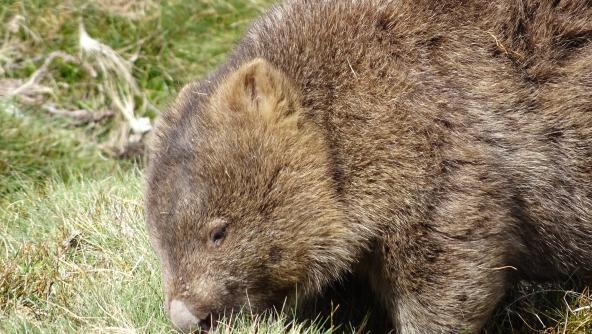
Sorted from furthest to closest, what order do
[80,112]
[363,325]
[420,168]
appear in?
[80,112], [363,325], [420,168]

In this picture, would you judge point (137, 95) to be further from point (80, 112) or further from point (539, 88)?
point (539, 88)

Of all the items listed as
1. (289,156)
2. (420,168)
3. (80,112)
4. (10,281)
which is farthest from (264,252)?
(80,112)

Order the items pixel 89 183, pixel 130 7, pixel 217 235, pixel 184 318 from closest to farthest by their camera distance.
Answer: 1. pixel 184 318
2. pixel 217 235
3. pixel 89 183
4. pixel 130 7

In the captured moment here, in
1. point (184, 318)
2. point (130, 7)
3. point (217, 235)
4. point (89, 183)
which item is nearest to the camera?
point (184, 318)

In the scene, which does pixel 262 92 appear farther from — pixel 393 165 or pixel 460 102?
pixel 460 102

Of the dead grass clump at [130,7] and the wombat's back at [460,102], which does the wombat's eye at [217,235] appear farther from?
the dead grass clump at [130,7]

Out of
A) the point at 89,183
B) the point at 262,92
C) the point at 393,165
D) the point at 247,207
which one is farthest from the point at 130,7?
the point at 393,165
